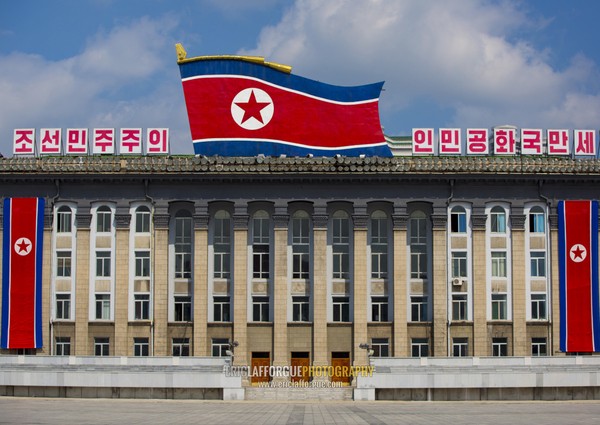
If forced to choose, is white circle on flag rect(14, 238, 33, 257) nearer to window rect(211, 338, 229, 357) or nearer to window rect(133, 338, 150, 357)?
window rect(133, 338, 150, 357)

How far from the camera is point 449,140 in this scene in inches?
3155

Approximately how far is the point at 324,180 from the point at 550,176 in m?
17.5

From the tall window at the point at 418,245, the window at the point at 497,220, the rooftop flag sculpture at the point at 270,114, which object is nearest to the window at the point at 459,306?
the tall window at the point at 418,245

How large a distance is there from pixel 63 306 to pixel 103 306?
314cm

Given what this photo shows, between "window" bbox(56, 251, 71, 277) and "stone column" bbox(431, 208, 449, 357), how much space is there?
93.3 feet

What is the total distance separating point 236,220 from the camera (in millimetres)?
80250

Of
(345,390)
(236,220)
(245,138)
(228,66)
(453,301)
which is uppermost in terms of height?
(228,66)

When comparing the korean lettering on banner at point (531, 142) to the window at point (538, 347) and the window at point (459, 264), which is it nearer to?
the window at point (459, 264)

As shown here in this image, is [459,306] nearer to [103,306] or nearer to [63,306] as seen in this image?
[103,306]

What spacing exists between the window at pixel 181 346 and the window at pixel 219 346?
1969 millimetres

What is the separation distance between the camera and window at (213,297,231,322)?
80.4 m

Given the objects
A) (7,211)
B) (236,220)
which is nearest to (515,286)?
(236,220)

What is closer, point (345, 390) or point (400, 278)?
point (345, 390)

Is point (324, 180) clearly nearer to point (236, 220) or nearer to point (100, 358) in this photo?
point (236, 220)
